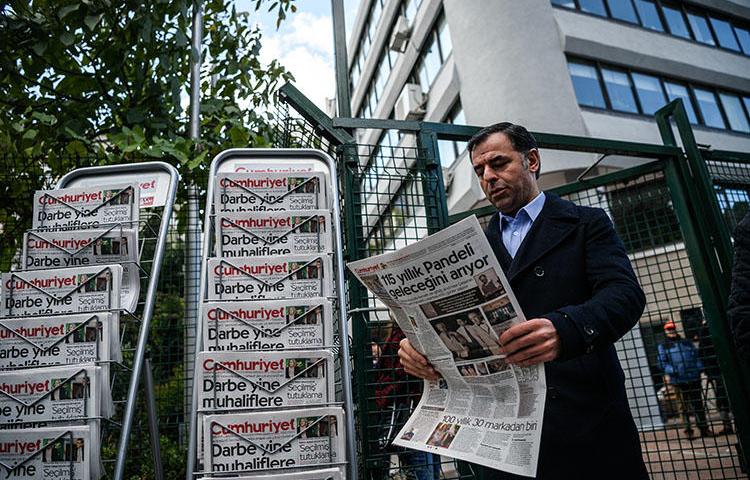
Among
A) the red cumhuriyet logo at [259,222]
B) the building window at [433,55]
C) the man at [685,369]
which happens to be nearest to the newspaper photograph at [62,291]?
the red cumhuriyet logo at [259,222]

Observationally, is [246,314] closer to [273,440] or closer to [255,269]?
[255,269]

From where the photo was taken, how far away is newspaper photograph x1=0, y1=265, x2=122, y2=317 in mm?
2242

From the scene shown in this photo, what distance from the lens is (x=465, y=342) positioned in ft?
4.58

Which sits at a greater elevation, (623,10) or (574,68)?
(623,10)

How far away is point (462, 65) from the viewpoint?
1132 centimetres

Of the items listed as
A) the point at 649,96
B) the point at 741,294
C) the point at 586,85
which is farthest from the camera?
the point at 649,96

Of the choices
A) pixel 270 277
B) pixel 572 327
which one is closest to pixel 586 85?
pixel 270 277

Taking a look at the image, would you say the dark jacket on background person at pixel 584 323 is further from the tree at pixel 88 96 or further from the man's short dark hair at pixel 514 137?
the tree at pixel 88 96

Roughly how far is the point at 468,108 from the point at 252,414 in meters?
10.1

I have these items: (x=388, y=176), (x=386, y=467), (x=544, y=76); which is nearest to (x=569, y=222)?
(x=388, y=176)

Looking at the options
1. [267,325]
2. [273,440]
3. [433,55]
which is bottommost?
[273,440]

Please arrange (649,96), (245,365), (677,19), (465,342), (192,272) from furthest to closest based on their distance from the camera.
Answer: (677,19)
(649,96)
(192,272)
(245,365)
(465,342)

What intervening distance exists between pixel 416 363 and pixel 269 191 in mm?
1301

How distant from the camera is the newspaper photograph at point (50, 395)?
203cm
